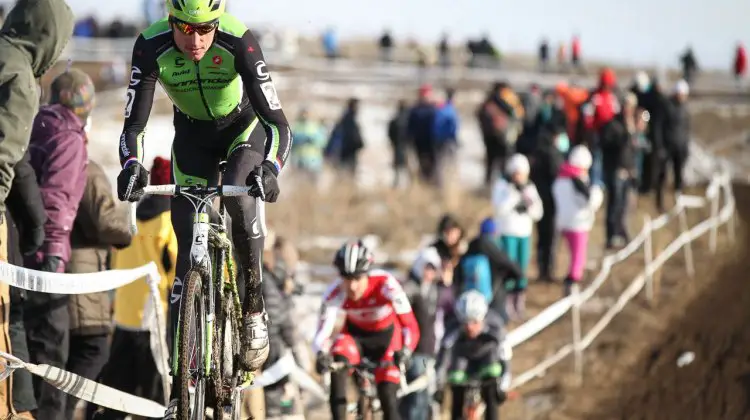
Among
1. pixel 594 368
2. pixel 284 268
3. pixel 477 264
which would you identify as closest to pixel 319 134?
pixel 594 368

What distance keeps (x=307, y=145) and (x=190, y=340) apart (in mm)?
16988

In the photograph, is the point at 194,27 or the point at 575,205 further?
the point at 575,205

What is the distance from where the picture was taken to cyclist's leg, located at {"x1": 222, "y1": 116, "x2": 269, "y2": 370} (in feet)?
25.3

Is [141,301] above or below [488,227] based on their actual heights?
above

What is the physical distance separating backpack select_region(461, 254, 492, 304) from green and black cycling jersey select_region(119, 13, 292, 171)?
19.2 ft

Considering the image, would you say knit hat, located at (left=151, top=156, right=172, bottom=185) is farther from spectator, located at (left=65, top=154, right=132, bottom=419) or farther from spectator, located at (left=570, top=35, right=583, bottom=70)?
spectator, located at (left=570, top=35, right=583, bottom=70)

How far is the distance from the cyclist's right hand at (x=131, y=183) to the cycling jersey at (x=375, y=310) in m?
3.33

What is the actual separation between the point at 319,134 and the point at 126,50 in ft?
59.0

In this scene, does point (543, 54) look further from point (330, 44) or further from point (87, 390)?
point (87, 390)

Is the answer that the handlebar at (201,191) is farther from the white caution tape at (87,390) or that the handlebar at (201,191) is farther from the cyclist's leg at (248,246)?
the white caution tape at (87,390)

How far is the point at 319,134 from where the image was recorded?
2483 centimetres

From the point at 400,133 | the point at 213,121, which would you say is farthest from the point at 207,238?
the point at 400,133

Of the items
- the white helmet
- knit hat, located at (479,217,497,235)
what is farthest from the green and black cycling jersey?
knit hat, located at (479,217,497,235)

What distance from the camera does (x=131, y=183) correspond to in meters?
7.16
